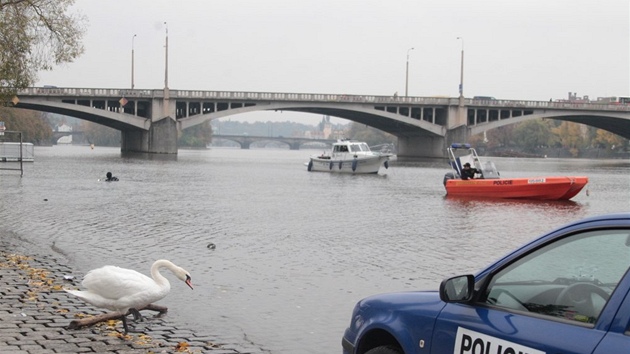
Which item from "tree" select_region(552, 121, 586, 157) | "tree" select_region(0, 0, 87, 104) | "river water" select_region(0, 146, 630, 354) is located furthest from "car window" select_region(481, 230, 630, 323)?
"tree" select_region(552, 121, 586, 157)

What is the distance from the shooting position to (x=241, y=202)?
29.7 meters

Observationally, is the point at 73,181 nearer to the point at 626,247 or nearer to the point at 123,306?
the point at 123,306

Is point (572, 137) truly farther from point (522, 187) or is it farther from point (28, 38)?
point (28, 38)

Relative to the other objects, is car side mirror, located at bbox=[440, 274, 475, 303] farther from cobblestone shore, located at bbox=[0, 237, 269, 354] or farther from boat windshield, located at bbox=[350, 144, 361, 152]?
boat windshield, located at bbox=[350, 144, 361, 152]

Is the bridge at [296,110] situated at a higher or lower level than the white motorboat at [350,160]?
higher

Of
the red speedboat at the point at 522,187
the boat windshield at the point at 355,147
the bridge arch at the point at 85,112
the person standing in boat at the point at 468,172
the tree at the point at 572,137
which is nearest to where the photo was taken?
the red speedboat at the point at 522,187

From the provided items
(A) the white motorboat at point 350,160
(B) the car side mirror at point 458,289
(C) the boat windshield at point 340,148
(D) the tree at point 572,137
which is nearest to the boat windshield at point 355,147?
(A) the white motorboat at point 350,160

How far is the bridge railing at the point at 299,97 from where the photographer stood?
85000mm

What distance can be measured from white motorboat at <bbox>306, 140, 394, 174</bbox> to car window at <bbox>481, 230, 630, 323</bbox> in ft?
176

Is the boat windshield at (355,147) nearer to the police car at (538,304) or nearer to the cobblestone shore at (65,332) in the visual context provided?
the cobblestone shore at (65,332)

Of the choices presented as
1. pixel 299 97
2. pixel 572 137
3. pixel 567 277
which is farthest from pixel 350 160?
pixel 572 137

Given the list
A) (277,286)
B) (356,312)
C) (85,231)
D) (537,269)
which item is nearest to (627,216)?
(537,269)

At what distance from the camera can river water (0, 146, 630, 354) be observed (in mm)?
10156

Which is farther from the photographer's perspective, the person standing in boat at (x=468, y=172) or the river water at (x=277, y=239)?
the person standing in boat at (x=468, y=172)
